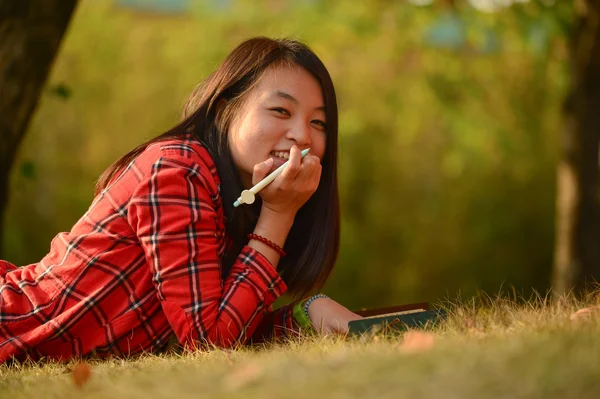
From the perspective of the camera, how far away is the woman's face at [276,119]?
7.68ft

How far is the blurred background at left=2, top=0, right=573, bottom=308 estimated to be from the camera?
22.5ft

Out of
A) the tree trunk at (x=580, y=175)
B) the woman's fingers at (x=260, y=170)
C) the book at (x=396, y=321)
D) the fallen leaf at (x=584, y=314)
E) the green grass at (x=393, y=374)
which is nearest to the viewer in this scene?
the green grass at (x=393, y=374)

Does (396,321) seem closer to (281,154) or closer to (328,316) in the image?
(328,316)

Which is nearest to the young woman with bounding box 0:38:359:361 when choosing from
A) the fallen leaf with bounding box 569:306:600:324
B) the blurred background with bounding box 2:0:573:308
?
the fallen leaf with bounding box 569:306:600:324

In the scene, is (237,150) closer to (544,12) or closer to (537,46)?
(544,12)

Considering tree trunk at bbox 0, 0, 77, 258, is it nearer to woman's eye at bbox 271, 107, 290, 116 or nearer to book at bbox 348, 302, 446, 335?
woman's eye at bbox 271, 107, 290, 116

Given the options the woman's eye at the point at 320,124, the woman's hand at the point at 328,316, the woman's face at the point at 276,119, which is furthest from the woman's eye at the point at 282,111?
the woman's hand at the point at 328,316

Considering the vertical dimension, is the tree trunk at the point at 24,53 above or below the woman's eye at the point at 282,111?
below

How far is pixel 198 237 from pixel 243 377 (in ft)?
2.73

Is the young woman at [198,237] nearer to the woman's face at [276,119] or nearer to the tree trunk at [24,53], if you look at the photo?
the woman's face at [276,119]

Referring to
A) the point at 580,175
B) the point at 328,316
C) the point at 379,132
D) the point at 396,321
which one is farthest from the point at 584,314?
the point at 379,132

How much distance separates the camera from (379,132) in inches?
308

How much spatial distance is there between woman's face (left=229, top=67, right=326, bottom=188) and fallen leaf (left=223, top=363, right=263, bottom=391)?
978mm

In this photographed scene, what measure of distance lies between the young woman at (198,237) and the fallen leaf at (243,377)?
736mm
